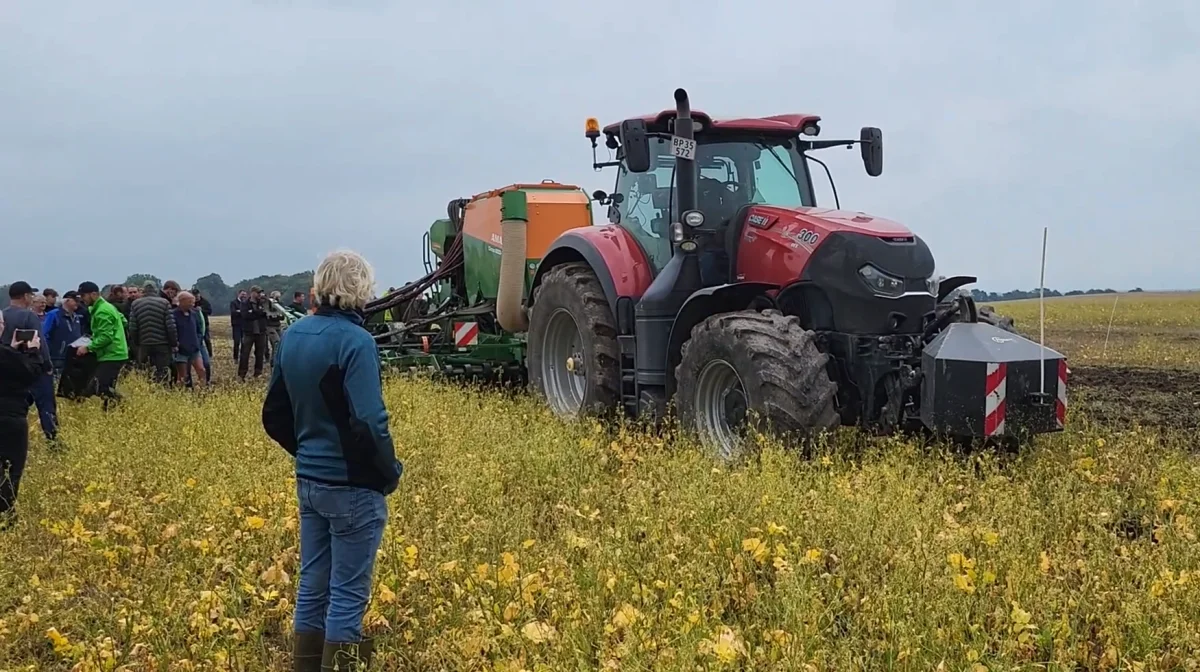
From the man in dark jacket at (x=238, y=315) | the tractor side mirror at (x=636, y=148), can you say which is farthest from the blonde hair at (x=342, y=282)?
the man in dark jacket at (x=238, y=315)

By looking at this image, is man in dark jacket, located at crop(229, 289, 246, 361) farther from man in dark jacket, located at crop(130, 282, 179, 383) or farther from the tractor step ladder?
the tractor step ladder

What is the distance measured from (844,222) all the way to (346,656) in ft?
13.5

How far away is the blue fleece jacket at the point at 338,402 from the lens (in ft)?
10.8

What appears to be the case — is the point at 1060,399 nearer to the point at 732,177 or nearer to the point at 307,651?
the point at 732,177

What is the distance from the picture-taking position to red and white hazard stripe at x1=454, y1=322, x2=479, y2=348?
1038cm

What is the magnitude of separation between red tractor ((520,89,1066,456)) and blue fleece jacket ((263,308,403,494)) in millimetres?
2769

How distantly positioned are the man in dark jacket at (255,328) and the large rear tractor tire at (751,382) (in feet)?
33.3

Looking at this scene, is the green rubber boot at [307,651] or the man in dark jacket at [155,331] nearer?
the green rubber boot at [307,651]

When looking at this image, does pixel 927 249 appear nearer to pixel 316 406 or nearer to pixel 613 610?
pixel 613 610

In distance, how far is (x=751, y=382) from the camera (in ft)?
18.4

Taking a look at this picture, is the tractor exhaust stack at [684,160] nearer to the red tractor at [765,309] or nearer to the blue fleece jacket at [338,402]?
the red tractor at [765,309]

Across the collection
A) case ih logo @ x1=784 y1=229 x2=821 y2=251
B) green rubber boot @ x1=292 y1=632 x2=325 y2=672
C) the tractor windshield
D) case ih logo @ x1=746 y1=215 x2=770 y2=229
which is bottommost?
green rubber boot @ x1=292 y1=632 x2=325 y2=672

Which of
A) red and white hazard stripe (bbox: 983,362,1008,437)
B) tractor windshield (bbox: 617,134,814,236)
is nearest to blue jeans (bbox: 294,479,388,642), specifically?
red and white hazard stripe (bbox: 983,362,1008,437)

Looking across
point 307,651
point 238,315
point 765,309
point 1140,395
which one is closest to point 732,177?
point 765,309
